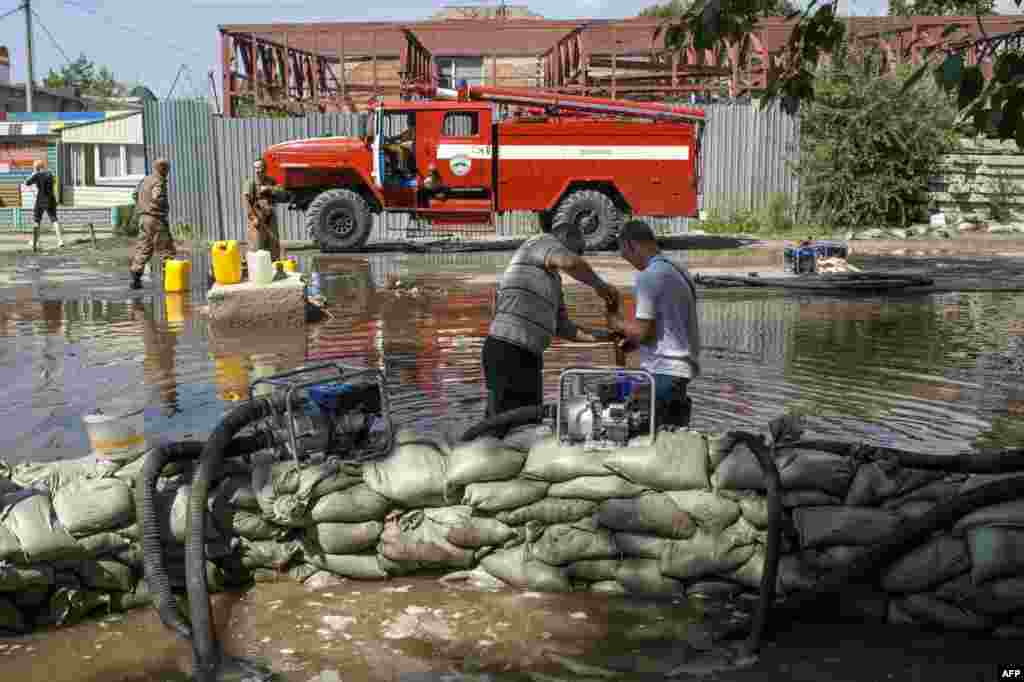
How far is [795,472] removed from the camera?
4773mm

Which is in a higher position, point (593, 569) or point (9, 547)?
point (9, 547)

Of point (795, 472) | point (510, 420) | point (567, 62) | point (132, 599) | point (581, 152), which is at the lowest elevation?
point (132, 599)

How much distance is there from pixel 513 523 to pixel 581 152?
1435 centimetres

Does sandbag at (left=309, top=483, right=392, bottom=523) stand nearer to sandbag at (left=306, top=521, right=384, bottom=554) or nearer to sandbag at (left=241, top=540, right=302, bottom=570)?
sandbag at (left=306, top=521, right=384, bottom=554)

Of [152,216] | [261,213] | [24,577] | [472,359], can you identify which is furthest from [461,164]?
[24,577]

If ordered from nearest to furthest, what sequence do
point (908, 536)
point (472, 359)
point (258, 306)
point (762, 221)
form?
point (908, 536)
point (472, 359)
point (258, 306)
point (762, 221)

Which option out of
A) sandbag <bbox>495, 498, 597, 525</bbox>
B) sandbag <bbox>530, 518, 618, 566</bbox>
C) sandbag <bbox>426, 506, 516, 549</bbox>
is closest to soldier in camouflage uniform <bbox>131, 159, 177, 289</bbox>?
sandbag <bbox>426, 506, 516, 549</bbox>

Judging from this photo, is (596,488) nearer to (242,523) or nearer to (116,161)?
(242,523)

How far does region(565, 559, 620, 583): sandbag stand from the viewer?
16.2 ft

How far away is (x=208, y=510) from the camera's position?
16.6ft

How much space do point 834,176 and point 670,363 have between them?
56.8 ft

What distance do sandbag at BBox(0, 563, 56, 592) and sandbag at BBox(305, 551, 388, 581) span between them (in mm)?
1157

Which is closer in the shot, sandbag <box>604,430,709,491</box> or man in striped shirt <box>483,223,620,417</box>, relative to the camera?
sandbag <box>604,430,709,491</box>

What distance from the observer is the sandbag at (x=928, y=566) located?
14.4 feet
